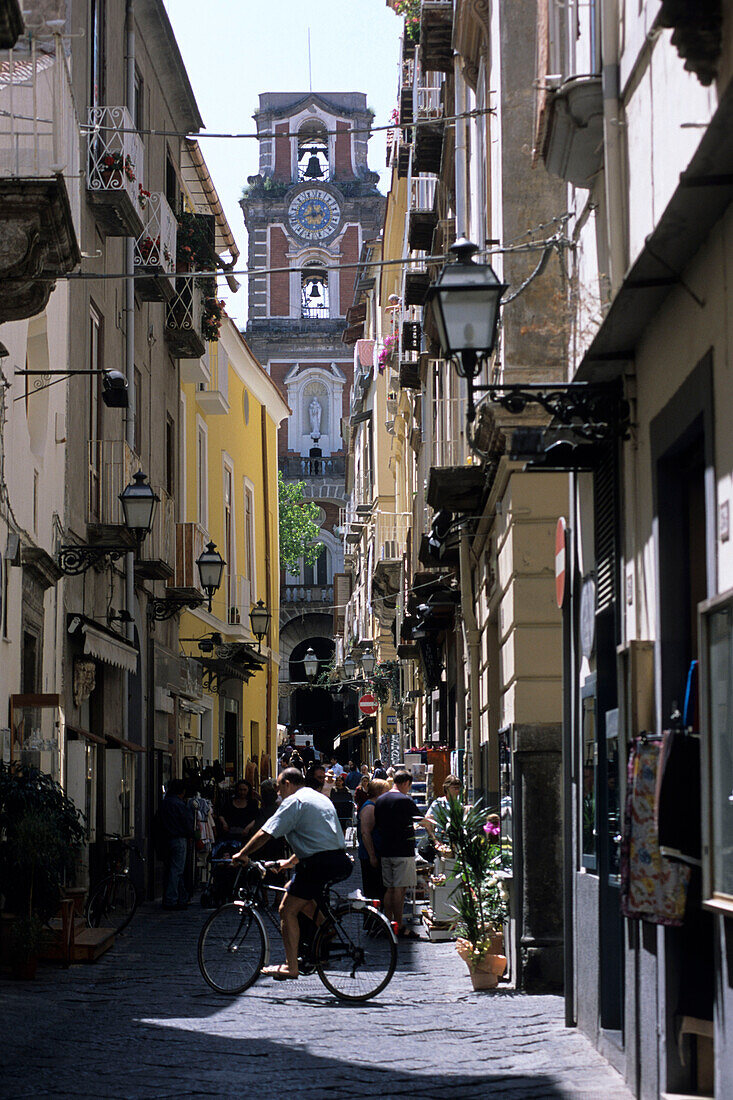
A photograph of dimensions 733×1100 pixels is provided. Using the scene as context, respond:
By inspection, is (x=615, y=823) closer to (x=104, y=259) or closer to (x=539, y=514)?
(x=539, y=514)

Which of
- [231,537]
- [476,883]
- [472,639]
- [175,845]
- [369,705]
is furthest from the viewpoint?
[369,705]

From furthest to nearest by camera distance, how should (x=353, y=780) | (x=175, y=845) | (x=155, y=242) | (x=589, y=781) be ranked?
1. (x=353, y=780)
2. (x=155, y=242)
3. (x=175, y=845)
4. (x=589, y=781)

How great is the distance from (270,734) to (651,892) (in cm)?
3277

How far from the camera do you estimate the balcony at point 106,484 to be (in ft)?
61.0

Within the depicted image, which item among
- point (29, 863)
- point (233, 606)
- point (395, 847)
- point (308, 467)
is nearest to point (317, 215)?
point (308, 467)

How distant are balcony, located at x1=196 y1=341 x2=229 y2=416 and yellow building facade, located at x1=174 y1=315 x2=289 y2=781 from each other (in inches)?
0.9

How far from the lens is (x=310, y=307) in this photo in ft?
262

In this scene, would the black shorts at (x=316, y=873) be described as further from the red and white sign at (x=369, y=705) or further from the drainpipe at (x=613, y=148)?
the red and white sign at (x=369, y=705)

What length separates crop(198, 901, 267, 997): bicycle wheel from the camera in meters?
11.6

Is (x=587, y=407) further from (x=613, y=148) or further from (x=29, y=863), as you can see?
(x=29, y=863)

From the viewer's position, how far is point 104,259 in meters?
19.7

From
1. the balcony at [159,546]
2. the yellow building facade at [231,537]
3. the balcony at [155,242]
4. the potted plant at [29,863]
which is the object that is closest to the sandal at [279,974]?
the potted plant at [29,863]

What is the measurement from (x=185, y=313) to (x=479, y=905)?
14.1 metres

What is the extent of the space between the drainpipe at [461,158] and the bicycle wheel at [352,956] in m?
7.32
